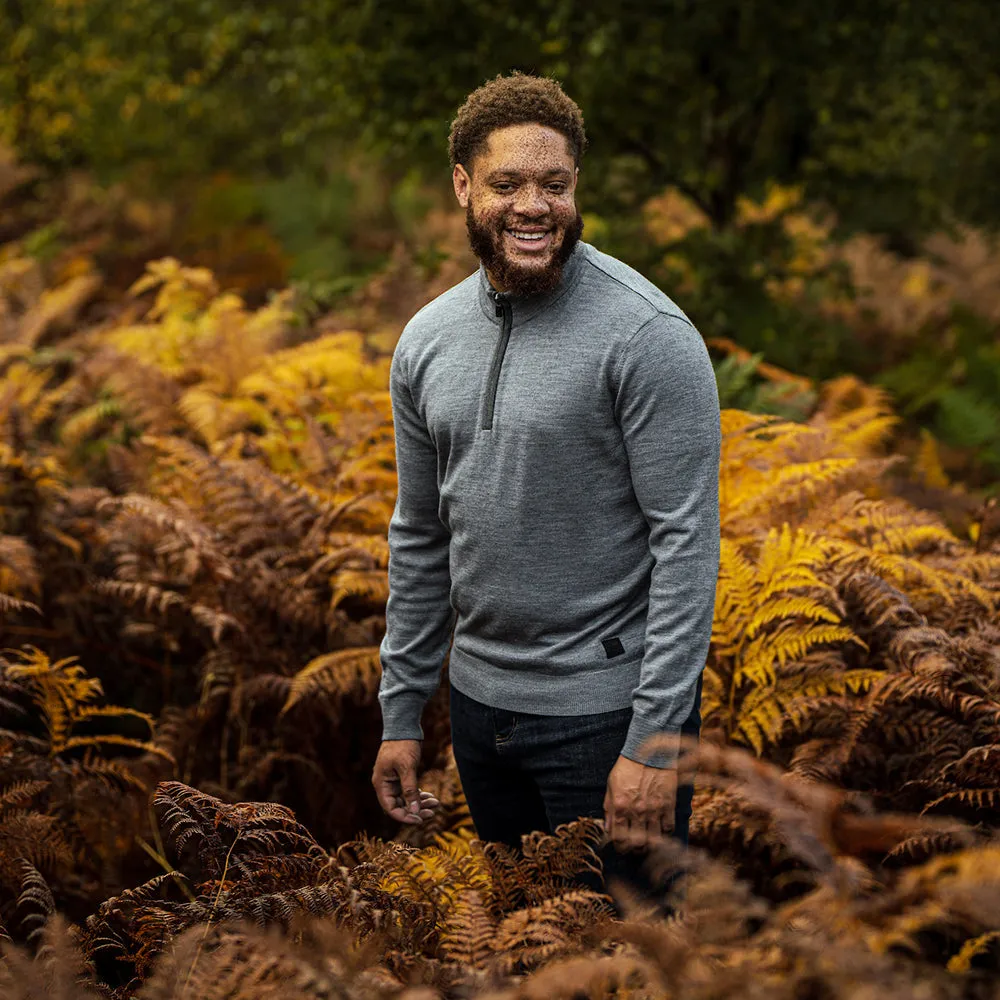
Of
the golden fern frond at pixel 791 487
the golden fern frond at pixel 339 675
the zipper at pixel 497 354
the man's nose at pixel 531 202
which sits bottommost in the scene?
the golden fern frond at pixel 339 675

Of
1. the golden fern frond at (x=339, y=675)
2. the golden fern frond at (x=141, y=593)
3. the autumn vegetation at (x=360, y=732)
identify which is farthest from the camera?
the golden fern frond at (x=141, y=593)

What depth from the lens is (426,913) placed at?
235 centimetres

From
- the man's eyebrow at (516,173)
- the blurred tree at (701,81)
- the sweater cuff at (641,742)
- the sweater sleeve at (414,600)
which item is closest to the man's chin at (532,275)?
the man's eyebrow at (516,173)

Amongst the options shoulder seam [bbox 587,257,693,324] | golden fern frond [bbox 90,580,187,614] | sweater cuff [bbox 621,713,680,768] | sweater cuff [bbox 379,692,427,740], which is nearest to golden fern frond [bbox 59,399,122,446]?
golden fern frond [bbox 90,580,187,614]

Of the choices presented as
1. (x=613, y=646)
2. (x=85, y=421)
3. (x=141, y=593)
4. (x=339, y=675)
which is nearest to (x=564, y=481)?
(x=613, y=646)

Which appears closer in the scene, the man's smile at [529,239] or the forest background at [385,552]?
the forest background at [385,552]

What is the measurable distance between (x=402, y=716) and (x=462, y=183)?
49.2 inches

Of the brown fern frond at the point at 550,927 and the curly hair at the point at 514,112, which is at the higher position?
the curly hair at the point at 514,112

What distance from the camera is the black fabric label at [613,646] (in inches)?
87.9

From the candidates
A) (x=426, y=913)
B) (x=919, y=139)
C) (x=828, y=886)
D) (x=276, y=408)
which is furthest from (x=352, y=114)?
(x=828, y=886)

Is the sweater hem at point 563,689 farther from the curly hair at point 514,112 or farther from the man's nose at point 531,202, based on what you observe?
the curly hair at point 514,112

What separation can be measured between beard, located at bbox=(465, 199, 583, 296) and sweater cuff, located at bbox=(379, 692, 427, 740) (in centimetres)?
103

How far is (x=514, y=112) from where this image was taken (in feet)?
7.09

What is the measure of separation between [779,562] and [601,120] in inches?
137
